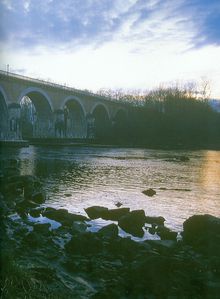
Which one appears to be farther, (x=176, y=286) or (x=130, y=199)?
(x=130, y=199)

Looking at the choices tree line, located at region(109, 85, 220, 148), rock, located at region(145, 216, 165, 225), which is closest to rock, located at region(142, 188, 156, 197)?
rock, located at region(145, 216, 165, 225)

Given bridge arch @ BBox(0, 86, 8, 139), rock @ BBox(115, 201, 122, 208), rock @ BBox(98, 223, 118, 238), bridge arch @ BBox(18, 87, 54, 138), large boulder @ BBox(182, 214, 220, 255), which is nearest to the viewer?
large boulder @ BBox(182, 214, 220, 255)

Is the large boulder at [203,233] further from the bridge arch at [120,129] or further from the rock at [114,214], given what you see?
the bridge arch at [120,129]

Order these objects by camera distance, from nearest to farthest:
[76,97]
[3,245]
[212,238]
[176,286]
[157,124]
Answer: [176,286], [3,245], [212,238], [76,97], [157,124]

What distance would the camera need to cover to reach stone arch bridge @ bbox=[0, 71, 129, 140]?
4675cm

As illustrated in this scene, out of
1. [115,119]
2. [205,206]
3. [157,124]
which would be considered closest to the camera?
[205,206]

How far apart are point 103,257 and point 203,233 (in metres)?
3.15

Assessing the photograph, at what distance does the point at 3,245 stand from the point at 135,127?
66.4 m

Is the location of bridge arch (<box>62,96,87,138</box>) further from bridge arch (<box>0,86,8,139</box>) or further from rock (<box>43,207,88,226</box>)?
rock (<box>43,207,88,226</box>)

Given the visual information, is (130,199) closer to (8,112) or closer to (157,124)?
(8,112)

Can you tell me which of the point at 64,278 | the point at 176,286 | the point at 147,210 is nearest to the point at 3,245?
the point at 64,278

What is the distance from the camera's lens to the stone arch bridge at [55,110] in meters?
46.8

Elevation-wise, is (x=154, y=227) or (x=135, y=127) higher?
(x=135, y=127)

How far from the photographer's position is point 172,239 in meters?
10.3
